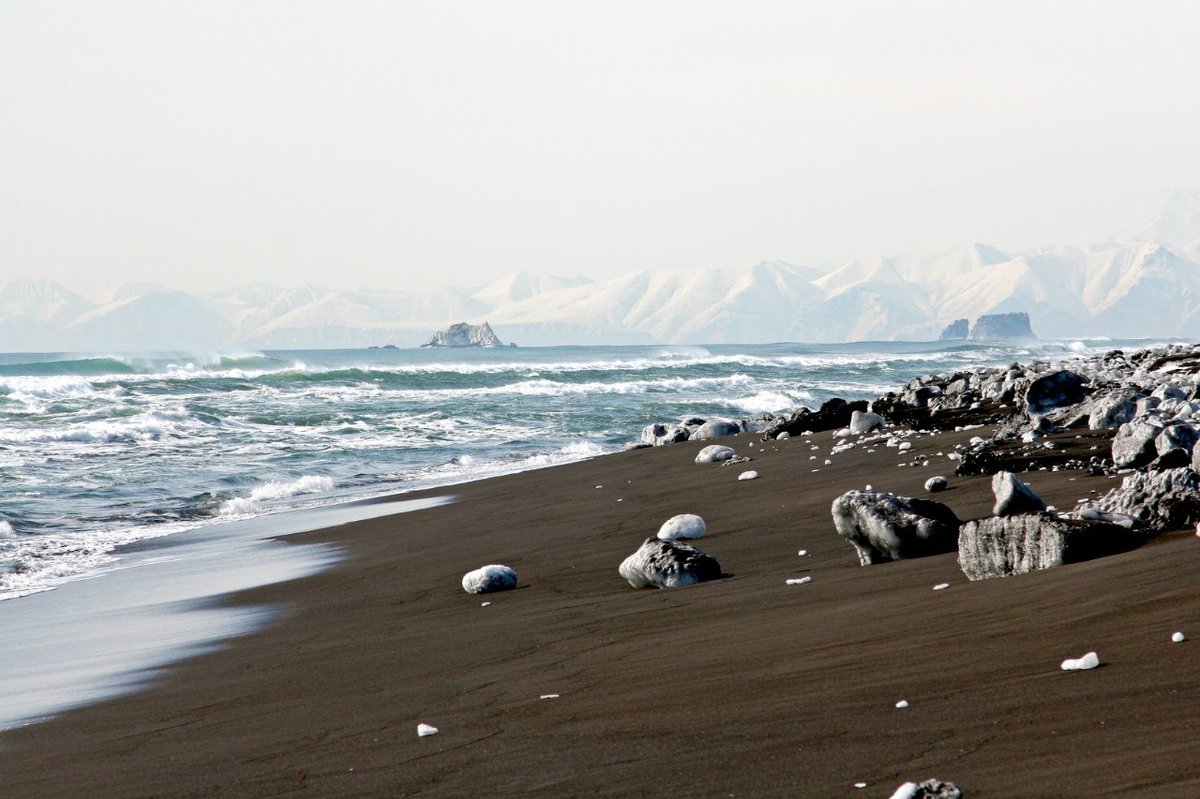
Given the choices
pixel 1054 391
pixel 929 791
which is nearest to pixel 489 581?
pixel 929 791

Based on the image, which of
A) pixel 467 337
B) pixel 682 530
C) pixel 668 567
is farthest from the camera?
pixel 467 337

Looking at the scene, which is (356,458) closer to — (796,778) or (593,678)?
(593,678)

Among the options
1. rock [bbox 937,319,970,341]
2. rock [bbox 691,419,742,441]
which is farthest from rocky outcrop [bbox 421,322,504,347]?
rock [bbox 691,419,742,441]

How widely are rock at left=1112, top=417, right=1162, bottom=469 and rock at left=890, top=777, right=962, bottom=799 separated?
17.3 ft

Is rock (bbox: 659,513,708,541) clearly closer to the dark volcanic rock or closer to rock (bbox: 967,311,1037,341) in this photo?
the dark volcanic rock

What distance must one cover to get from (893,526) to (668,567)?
3.89 ft

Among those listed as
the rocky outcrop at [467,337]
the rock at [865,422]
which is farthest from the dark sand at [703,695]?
the rocky outcrop at [467,337]

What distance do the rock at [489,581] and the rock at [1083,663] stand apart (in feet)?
13.6

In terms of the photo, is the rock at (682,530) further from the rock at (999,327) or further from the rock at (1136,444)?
the rock at (999,327)

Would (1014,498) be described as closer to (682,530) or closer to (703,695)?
(682,530)

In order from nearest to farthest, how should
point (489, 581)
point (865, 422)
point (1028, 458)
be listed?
point (489, 581) < point (1028, 458) < point (865, 422)

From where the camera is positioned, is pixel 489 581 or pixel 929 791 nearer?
pixel 929 791

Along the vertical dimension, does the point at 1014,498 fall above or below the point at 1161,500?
below

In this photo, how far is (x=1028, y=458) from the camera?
26.9 ft
